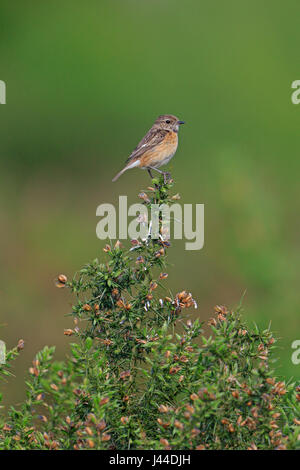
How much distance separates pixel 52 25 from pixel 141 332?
1632 centimetres

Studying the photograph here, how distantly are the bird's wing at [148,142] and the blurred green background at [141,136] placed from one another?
5.58 ft

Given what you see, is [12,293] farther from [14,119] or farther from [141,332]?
[141,332]

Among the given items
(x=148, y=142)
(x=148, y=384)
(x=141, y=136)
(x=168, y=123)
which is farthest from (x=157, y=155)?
(x=141, y=136)

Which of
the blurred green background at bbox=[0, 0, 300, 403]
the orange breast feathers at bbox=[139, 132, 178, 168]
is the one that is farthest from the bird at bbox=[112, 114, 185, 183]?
A: the blurred green background at bbox=[0, 0, 300, 403]

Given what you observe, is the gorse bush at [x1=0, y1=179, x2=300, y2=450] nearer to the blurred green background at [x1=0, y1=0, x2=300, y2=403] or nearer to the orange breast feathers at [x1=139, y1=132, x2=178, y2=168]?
the orange breast feathers at [x1=139, y1=132, x2=178, y2=168]

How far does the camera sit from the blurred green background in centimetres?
912

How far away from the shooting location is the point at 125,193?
12281 millimetres

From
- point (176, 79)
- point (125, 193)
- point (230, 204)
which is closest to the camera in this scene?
point (230, 204)

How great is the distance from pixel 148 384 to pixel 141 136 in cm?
1213

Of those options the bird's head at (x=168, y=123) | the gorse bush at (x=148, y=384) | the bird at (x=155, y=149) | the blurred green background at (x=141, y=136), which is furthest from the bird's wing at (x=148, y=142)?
the gorse bush at (x=148, y=384)

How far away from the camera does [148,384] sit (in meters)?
3.28

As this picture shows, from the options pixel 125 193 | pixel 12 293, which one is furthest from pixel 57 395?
pixel 125 193

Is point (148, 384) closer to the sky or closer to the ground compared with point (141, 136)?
closer to the ground

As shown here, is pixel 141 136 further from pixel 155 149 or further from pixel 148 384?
pixel 148 384
